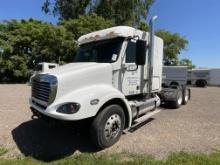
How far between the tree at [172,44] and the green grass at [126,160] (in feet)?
125

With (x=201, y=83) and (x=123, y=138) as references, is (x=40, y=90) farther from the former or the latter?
(x=201, y=83)

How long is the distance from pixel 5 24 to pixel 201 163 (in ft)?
85.2

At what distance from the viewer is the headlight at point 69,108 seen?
15.9 ft

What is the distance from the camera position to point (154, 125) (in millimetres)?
7477

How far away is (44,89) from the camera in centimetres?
534

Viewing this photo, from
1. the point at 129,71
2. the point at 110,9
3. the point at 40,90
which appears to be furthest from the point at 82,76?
the point at 110,9

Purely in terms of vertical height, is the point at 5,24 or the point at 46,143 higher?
the point at 5,24

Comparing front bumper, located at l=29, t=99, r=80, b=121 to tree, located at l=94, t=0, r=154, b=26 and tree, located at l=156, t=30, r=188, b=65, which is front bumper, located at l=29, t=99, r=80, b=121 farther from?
tree, located at l=156, t=30, r=188, b=65

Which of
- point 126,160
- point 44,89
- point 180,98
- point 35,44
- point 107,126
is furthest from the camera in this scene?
point 35,44

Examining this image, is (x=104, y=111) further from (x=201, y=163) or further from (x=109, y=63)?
(x=201, y=163)

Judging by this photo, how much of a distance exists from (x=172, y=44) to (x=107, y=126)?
40431mm

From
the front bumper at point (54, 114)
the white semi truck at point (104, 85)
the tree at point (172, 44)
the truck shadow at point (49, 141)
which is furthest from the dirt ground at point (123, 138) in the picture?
the tree at point (172, 44)

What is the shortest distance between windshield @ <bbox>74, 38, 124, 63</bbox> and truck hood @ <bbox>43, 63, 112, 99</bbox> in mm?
337

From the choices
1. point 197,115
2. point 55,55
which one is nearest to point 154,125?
point 197,115
